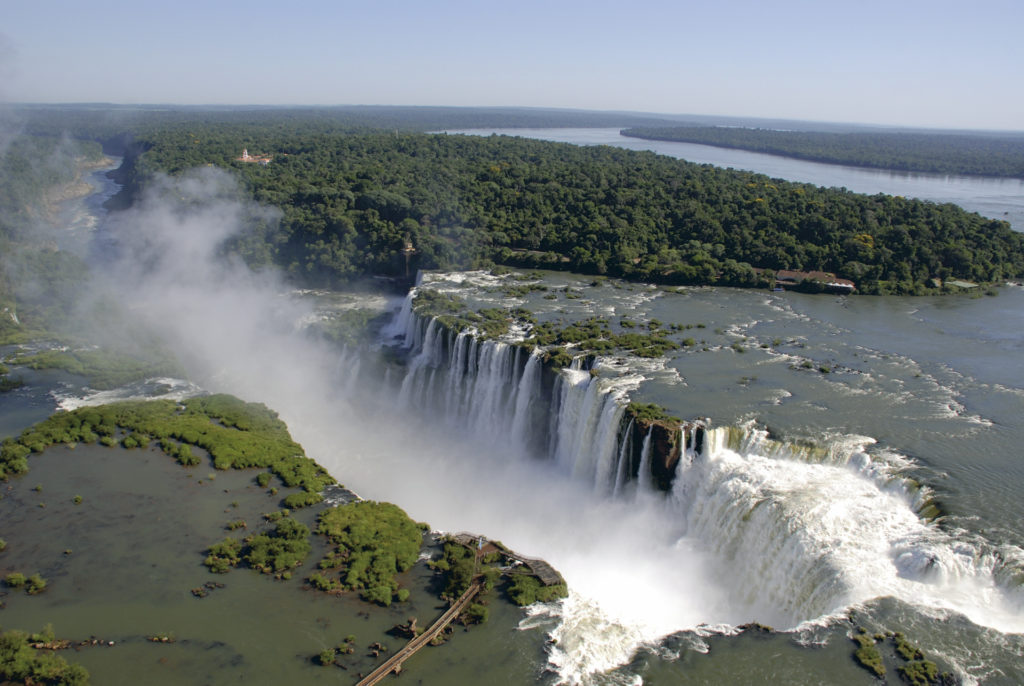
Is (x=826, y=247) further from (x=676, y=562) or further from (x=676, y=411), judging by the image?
(x=676, y=562)

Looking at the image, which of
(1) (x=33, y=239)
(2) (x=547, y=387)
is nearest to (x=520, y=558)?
(2) (x=547, y=387)


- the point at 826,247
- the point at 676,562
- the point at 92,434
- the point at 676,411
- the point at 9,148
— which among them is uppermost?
the point at 9,148

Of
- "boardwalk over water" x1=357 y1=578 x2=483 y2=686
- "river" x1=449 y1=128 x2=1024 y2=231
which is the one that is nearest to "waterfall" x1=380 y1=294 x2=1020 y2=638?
"boardwalk over water" x1=357 y1=578 x2=483 y2=686

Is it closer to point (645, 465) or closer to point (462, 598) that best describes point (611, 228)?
point (645, 465)

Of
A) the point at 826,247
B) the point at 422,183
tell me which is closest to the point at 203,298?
the point at 422,183

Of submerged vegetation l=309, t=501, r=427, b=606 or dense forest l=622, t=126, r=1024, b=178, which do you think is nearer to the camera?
submerged vegetation l=309, t=501, r=427, b=606

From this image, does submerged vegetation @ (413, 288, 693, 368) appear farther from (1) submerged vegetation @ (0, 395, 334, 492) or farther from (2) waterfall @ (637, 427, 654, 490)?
(1) submerged vegetation @ (0, 395, 334, 492)
